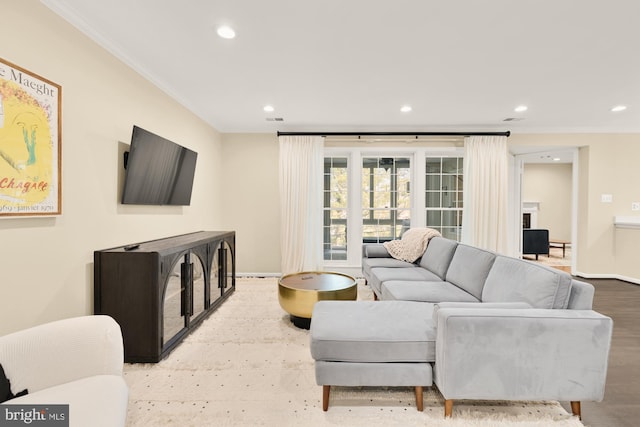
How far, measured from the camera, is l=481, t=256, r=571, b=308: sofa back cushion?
5.60ft

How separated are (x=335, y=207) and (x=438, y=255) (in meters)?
2.04

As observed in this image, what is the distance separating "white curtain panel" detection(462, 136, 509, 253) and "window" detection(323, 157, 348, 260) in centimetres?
200

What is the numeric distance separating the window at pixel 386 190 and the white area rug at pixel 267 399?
9.52 feet

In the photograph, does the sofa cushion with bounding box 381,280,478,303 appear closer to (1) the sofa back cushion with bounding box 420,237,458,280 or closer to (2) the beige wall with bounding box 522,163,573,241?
(1) the sofa back cushion with bounding box 420,237,458,280

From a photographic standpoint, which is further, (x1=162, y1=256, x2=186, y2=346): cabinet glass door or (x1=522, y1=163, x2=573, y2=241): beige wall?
(x1=522, y1=163, x2=573, y2=241): beige wall

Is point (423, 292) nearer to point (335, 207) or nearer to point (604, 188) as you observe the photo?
point (335, 207)

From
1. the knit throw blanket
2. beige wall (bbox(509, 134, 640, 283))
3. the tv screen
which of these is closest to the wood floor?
beige wall (bbox(509, 134, 640, 283))

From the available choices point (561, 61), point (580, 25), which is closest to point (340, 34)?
point (580, 25)

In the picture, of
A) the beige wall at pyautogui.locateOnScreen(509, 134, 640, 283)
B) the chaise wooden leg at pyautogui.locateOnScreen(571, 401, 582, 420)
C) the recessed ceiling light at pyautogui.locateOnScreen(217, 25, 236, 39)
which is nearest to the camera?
the chaise wooden leg at pyautogui.locateOnScreen(571, 401, 582, 420)

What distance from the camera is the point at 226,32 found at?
7.01ft

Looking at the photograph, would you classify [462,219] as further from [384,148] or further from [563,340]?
[563,340]

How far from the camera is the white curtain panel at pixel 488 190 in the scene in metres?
4.56

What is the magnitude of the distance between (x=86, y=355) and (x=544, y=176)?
32.7 ft

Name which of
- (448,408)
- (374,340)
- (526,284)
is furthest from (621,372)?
(374,340)
